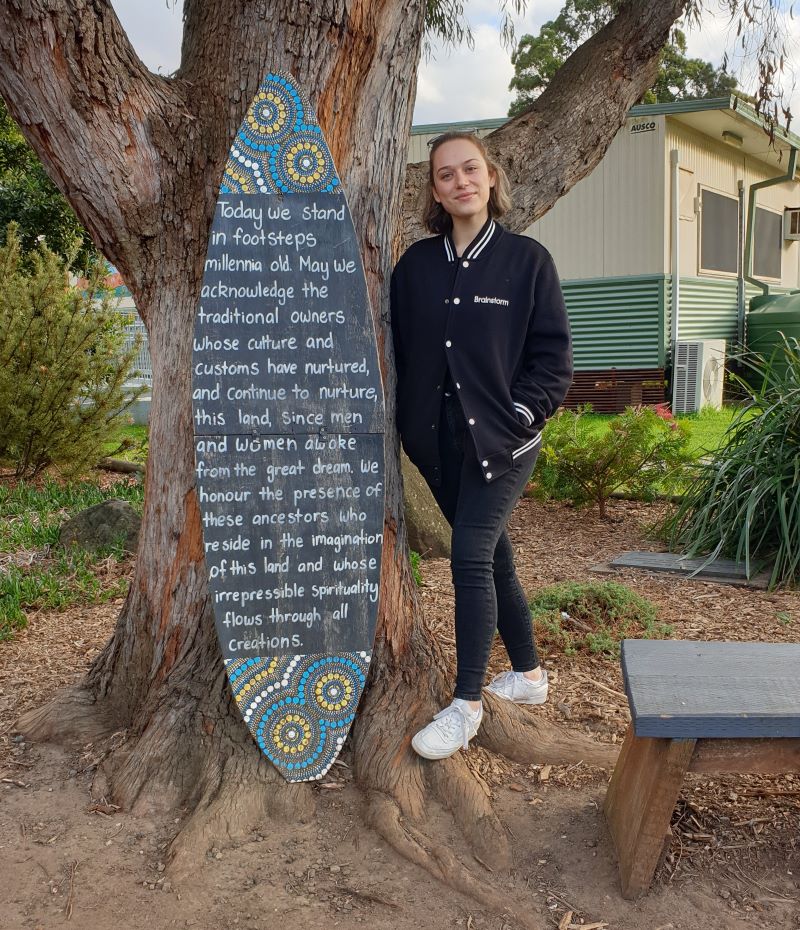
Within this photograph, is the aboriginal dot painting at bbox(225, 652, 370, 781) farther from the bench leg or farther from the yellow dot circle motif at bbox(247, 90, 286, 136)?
the yellow dot circle motif at bbox(247, 90, 286, 136)

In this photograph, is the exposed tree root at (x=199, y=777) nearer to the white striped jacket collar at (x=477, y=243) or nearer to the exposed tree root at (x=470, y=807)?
the exposed tree root at (x=470, y=807)

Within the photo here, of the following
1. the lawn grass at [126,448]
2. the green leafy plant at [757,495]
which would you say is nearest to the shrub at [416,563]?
the green leafy plant at [757,495]

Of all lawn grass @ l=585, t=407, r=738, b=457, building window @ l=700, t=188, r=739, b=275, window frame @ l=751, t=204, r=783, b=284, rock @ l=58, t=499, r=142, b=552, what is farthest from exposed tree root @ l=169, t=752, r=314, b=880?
window frame @ l=751, t=204, r=783, b=284

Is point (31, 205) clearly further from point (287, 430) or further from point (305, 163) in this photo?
point (287, 430)

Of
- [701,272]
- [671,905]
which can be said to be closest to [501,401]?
[671,905]

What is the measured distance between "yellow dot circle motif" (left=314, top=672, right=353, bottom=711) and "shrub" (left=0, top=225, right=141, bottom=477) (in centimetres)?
570

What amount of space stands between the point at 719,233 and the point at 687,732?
1386 cm

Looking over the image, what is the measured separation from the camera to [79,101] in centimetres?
287

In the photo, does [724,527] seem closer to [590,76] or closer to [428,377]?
[590,76]

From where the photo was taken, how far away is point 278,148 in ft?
9.89

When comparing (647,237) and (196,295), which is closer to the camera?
(196,295)

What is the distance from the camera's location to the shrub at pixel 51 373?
7.99 metres

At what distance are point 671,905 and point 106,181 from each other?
8.85 feet

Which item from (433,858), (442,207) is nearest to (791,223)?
(442,207)
